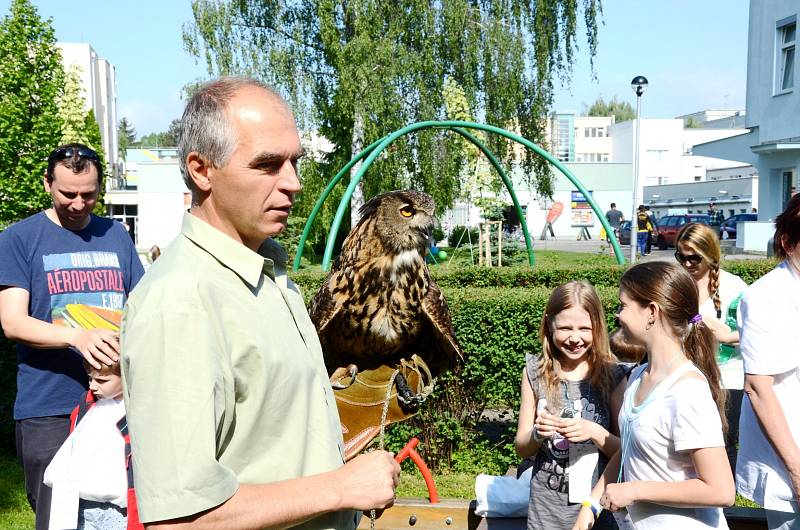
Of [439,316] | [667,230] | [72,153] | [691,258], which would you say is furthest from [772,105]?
[72,153]

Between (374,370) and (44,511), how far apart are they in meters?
1.47

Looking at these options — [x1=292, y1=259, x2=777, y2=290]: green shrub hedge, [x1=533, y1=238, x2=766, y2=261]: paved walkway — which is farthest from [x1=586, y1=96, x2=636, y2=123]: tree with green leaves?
[x1=292, y1=259, x2=777, y2=290]: green shrub hedge

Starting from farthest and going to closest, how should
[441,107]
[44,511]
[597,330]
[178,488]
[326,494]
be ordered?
1. [441,107]
2. [597,330]
3. [44,511]
4. [326,494]
5. [178,488]

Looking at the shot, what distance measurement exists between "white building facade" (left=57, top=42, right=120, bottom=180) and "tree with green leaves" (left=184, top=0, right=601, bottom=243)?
3432cm

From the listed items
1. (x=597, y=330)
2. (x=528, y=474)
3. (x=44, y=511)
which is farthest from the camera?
(x=528, y=474)

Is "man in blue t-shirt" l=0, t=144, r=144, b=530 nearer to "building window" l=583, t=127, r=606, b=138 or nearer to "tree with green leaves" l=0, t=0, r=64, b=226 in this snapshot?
"tree with green leaves" l=0, t=0, r=64, b=226

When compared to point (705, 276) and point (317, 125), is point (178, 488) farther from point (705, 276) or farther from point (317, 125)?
point (317, 125)

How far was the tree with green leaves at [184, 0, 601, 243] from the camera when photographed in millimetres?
15875

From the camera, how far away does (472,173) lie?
55.7 feet

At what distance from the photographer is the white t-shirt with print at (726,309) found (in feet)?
13.5

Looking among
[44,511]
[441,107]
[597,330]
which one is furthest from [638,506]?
[441,107]

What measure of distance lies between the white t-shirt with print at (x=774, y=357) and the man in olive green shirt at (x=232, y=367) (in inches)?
68.5

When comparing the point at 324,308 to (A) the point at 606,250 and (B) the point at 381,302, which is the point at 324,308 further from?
(A) the point at 606,250

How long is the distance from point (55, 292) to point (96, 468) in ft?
2.53
